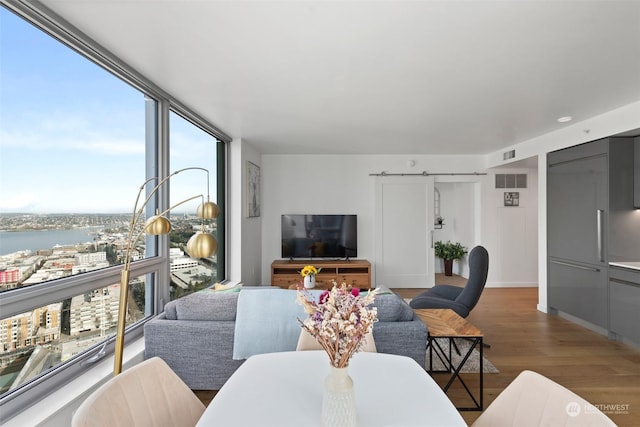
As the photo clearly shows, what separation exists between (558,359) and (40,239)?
4.26 metres

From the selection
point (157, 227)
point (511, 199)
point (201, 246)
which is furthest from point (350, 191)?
point (201, 246)

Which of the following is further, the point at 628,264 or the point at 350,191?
the point at 350,191

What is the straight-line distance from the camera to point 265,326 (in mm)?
2332

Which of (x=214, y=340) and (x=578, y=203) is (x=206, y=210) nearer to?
(x=214, y=340)

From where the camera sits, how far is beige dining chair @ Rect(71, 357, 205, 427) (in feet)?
3.29

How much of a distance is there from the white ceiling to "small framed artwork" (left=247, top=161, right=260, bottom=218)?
142 cm

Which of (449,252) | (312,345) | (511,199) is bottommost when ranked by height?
(449,252)

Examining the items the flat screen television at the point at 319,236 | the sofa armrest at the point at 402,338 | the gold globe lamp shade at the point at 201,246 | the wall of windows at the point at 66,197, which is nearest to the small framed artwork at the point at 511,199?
the flat screen television at the point at 319,236

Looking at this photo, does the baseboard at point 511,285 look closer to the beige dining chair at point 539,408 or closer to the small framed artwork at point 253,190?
the small framed artwork at point 253,190

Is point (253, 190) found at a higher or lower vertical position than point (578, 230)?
higher

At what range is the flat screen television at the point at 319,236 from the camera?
6.04 meters

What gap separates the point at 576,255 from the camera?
4.12 meters

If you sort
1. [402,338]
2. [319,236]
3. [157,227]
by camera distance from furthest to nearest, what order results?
[319,236] < [402,338] < [157,227]

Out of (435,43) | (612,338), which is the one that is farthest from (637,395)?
(435,43)
